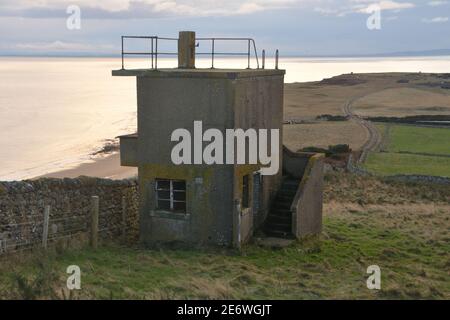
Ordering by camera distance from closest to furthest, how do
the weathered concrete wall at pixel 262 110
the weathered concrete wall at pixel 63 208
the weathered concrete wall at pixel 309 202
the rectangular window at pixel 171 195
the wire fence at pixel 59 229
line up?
the wire fence at pixel 59 229 → the weathered concrete wall at pixel 63 208 → the weathered concrete wall at pixel 262 110 → the rectangular window at pixel 171 195 → the weathered concrete wall at pixel 309 202

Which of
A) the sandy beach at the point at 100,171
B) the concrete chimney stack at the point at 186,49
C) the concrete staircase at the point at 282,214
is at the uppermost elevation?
the concrete chimney stack at the point at 186,49

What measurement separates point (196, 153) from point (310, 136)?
3434cm

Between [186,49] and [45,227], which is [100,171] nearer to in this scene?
[186,49]

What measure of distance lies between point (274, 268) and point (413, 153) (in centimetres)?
2833

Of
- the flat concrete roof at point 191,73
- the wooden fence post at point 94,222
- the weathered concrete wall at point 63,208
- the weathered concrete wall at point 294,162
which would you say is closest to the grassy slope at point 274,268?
the wooden fence post at point 94,222

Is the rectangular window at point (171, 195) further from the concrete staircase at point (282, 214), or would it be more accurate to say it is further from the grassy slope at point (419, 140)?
the grassy slope at point (419, 140)

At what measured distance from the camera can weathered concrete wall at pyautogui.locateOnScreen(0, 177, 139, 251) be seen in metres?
13.6

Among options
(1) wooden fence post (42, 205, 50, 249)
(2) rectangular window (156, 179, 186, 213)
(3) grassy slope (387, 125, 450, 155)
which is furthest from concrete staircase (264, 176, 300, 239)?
(3) grassy slope (387, 125, 450, 155)

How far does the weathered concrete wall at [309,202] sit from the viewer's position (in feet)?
55.9

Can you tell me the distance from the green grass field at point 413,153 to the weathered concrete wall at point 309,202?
50.7ft

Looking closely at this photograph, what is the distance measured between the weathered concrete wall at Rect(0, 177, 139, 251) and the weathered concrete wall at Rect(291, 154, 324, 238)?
14.3ft

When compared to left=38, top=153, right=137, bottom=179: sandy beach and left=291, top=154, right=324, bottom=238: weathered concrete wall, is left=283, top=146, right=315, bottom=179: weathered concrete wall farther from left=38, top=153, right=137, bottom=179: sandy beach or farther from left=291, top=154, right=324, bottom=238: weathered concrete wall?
left=38, top=153, right=137, bottom=179: sandy beach

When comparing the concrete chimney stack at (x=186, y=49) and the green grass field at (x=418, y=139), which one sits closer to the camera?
the concrete chimney stack at (x=186, y=49)
